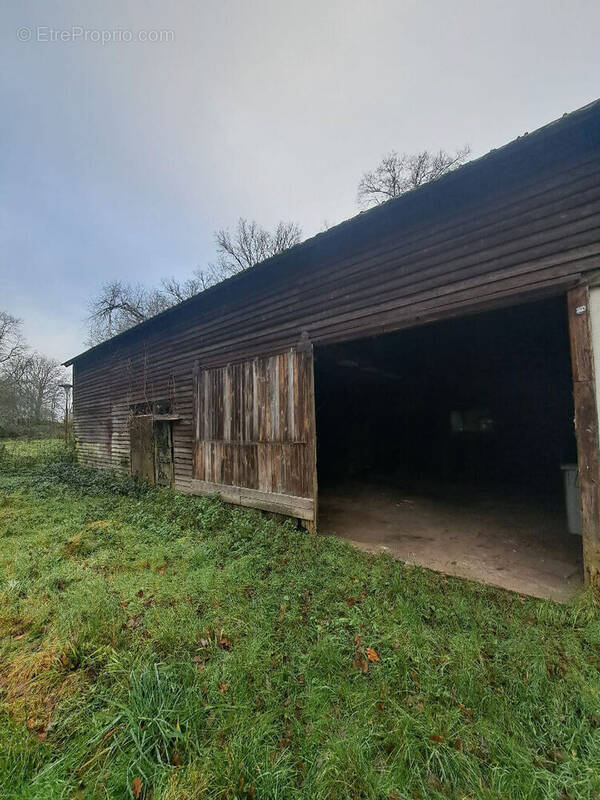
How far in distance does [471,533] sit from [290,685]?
4.32m

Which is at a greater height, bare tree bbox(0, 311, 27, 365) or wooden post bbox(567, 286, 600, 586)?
bare tree bbox(0, 311, 27, 365)

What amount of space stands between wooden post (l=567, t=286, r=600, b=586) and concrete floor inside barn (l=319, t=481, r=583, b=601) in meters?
0.56

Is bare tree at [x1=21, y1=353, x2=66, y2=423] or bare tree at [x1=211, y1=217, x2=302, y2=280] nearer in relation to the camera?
bare tree at [x1=211, y1=217, x2=302, y2=280]

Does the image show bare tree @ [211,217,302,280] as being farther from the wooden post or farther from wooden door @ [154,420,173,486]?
the wooden post

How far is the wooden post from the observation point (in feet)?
10.2

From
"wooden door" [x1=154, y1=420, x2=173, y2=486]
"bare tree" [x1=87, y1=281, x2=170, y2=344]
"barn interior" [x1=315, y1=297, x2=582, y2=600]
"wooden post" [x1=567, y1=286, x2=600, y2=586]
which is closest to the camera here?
"wooden post" [x1=567, y1=286, x2=600, y2=586]

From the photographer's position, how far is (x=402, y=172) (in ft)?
52.2

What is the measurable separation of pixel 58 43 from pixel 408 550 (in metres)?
11.1

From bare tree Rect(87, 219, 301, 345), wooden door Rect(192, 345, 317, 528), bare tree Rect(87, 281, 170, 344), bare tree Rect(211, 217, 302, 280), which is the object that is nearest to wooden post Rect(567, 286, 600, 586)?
wooden door Rect(192, 345, 317, 528)

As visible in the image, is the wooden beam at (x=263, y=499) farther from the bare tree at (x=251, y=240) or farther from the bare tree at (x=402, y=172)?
the bare tree at (x=251, y=240)

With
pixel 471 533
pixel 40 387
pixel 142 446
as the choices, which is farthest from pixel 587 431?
pixel 40 387

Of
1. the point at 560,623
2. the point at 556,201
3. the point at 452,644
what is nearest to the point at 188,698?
the point at 452,644

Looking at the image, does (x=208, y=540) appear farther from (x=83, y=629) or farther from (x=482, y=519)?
(x=482, y=519)

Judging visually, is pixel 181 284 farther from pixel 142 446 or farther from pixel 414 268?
pixel 414 268
